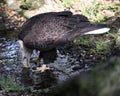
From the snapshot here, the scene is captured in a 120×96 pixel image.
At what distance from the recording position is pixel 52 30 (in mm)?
6402

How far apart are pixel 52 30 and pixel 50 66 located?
844mm

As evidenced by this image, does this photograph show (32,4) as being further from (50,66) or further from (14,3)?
(50,66)

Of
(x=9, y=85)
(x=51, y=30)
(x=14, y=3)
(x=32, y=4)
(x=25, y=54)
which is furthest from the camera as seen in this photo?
(x=14, y=3)

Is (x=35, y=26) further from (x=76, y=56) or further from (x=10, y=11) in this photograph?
(x=10, y=11)

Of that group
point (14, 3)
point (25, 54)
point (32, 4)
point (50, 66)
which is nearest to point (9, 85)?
point (25, 54)

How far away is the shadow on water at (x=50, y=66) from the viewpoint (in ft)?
20.3

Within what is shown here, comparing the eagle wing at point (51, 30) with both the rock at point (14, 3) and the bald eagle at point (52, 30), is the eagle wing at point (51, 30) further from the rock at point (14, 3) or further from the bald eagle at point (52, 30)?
the rock at point (14, 3)

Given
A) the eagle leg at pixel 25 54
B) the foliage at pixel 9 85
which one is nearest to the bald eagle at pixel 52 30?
the eagle leg at pixel 25 54

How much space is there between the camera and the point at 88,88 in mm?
1713

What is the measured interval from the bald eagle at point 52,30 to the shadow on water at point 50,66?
13.4 inches

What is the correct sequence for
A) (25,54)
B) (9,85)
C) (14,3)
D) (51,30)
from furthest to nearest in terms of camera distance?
(14,3) < (25,54) < (51,30) < (9,85)

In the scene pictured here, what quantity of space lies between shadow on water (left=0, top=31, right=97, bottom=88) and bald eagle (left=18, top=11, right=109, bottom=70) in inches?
13.4

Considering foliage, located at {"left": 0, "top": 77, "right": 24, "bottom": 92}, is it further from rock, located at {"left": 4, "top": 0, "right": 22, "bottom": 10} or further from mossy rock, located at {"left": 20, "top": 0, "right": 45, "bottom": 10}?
rock, located at {"left": 4, "top": 0, "right": 22, "bottom": 10}

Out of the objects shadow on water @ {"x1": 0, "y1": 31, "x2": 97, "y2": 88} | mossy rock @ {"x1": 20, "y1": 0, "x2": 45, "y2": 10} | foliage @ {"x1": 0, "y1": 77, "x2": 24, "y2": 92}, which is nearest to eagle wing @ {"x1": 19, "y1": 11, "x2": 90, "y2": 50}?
shadow on water @ {"x1": 0, "y1": 31, "x2": 97, "y2": 88}
